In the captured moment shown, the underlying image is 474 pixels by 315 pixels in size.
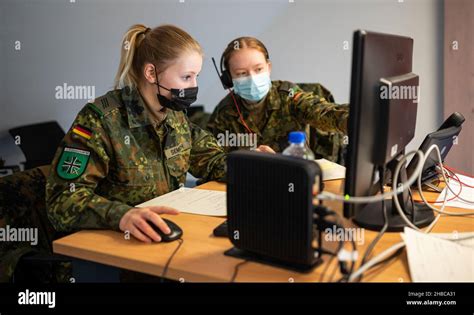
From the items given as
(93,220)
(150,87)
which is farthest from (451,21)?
(93,220)

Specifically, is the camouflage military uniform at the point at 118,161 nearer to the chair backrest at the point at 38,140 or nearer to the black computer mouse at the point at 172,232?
the black computer mouse at the point at 172,232

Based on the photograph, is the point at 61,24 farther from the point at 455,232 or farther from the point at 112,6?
the point at 455,232

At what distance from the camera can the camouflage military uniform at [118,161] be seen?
4.17ft

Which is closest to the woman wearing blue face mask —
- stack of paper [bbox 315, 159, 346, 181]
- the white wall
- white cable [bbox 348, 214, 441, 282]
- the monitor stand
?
stack of paper [bbox 315, 159, 346, 181]

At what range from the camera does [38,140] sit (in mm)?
3512

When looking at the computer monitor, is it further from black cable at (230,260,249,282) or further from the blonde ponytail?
the blonde ponytail

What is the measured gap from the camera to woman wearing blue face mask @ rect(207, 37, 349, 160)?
2082mm

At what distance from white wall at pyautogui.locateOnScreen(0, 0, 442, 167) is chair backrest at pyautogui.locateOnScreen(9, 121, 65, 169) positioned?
0.47 feet

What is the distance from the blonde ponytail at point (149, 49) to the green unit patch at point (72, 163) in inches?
11.6

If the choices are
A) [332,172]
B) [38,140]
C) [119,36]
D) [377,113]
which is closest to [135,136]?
[332,172]

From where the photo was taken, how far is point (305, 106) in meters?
2.12

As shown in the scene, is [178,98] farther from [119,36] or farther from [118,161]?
[119,36]

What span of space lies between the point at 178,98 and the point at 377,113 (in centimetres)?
73

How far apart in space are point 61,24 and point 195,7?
3.24 ft
